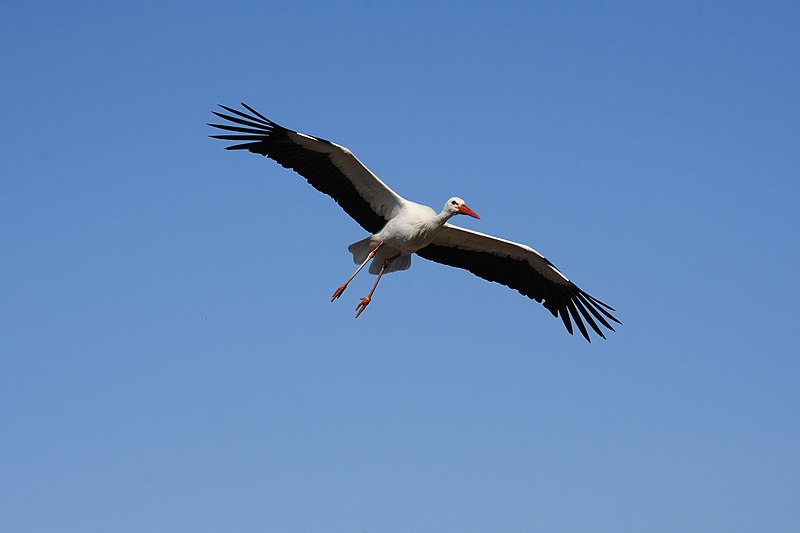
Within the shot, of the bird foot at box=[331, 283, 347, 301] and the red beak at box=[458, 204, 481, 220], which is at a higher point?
the red beak at box=[458, 204, 481, 220]

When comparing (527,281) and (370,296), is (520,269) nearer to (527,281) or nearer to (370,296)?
(527,281)

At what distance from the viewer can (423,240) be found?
1473 centimetres

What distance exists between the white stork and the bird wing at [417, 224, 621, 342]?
0.01 metres

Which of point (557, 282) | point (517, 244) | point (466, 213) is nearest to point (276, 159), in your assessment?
point (466, 213)

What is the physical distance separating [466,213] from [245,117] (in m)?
3.06

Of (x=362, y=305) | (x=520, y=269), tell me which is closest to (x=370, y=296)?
(x=362, y=305)

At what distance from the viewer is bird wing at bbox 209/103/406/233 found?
47.1ft

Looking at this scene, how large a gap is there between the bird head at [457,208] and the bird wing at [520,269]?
1.12 meters

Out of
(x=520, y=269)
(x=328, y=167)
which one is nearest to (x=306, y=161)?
(x=328, y=167)

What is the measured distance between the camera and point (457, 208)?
575 inches

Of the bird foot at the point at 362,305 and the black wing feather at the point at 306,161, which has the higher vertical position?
the black wing feather at the point at 306,161

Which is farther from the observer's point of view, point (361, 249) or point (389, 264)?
point (389, 264)

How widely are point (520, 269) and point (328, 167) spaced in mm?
3456

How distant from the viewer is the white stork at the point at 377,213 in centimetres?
1442
